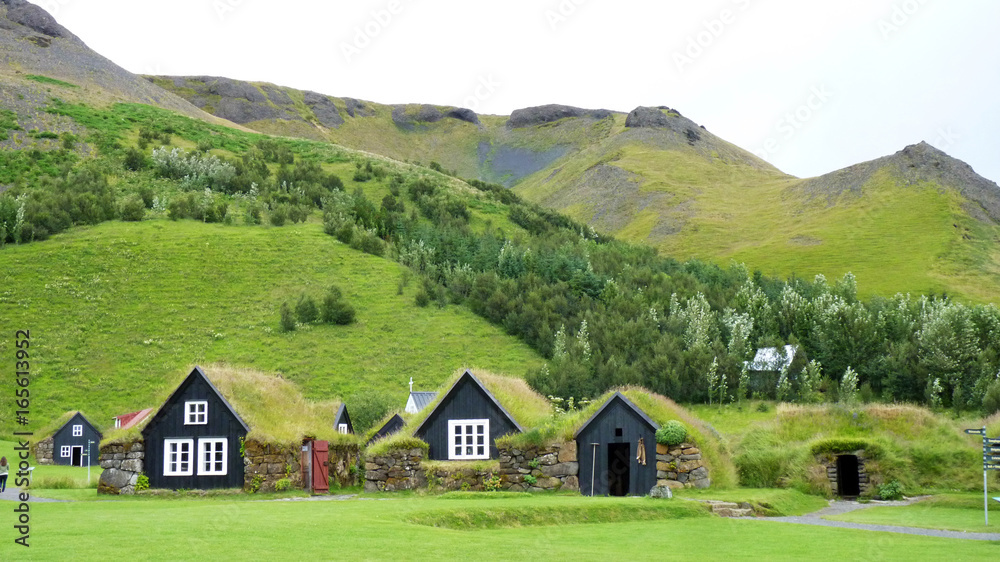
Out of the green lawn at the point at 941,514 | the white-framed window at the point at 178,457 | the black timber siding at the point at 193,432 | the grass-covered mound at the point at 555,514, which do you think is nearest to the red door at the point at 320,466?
the black timber siding at the point at 193,432

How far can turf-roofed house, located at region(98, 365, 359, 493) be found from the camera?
3475 cm

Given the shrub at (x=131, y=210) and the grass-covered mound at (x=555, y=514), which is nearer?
the grass-covered mound at (x=555, y=514)

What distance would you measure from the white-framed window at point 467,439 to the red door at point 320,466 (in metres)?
5.48

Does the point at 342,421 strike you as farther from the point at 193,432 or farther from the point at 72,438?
the point at 72,438

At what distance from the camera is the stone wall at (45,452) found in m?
54.9

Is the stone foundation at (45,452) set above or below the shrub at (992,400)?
below

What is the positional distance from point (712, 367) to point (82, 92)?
390ft

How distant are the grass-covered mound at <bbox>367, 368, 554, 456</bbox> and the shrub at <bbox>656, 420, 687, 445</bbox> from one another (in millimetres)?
4586

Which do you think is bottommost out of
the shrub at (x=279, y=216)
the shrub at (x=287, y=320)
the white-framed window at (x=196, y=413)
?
the white-framed window at (x=196, y=413)

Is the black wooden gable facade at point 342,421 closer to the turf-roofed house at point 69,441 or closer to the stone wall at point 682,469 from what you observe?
the turf-roofed house at point 69,441

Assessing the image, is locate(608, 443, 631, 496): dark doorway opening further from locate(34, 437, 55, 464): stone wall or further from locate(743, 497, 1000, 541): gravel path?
locate(34, 437, 55, 464): stone wall

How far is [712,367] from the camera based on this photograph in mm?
64375

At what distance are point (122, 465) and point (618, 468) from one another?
62.4 feet

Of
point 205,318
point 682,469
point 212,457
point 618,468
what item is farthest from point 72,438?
point 682,469
